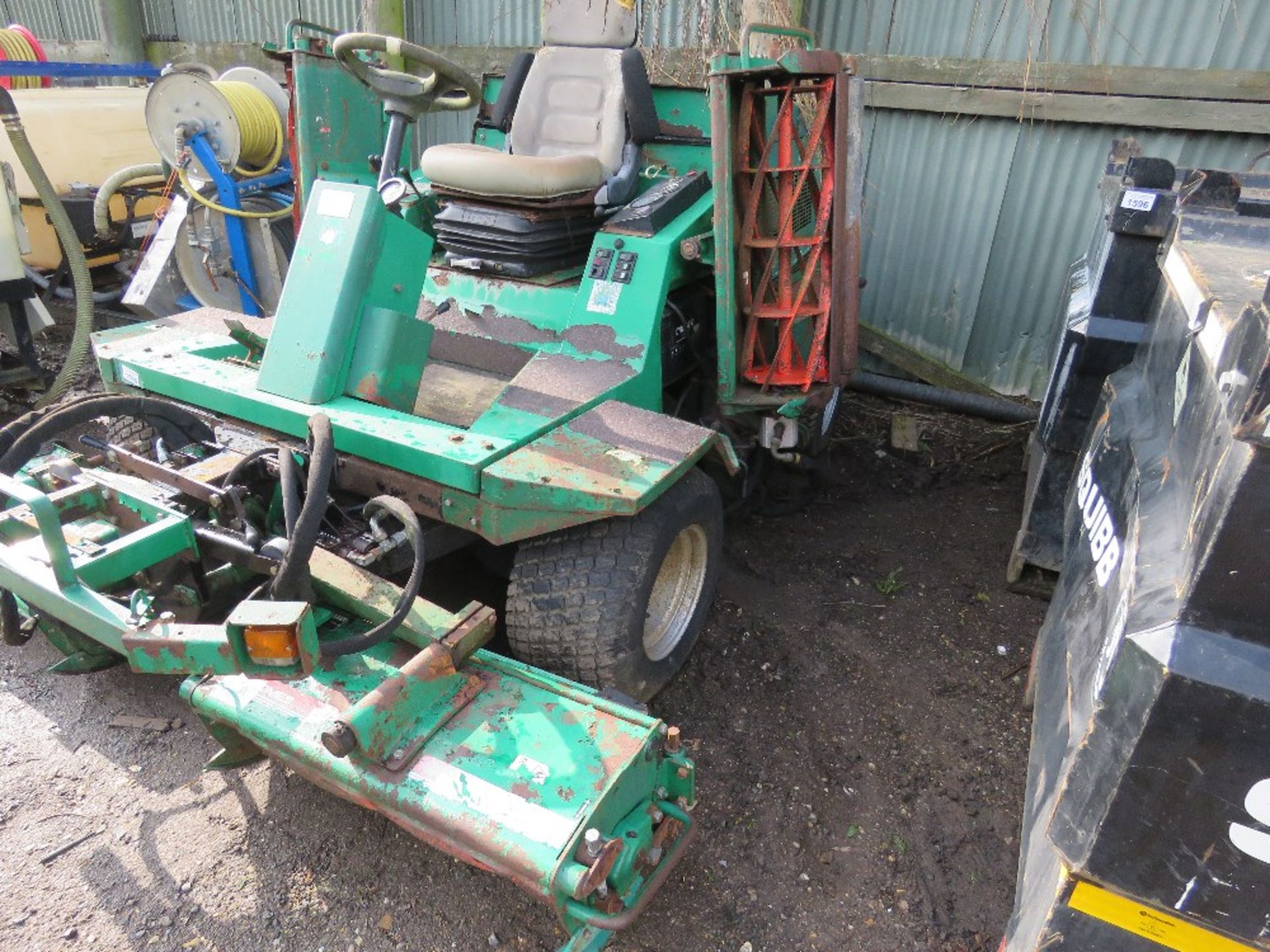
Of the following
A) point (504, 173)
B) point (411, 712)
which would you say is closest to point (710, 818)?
point (411, 712)

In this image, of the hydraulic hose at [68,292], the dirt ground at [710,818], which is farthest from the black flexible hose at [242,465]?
the hydraulic hose at [68,292]

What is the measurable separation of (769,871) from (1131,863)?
1.11m

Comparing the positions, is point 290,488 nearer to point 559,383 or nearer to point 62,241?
point 559,383

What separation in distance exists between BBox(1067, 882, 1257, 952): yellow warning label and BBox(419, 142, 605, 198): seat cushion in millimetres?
2499

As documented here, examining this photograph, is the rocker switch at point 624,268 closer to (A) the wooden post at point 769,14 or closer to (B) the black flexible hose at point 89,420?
(B) the black flexible hose at point 89,420

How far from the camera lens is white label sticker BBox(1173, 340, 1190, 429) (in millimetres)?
1424

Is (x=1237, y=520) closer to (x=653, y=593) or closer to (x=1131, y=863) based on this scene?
(x=1131, y=863)

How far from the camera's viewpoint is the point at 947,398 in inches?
181

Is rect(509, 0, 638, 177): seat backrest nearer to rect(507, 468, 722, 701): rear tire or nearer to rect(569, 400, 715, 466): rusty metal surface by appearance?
rect(569, 400, 715, 466): rusty metal surface

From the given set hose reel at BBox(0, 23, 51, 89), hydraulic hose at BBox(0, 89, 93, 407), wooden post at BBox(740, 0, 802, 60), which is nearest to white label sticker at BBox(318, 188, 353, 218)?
hydraulic hose at BBox(0, 89, 93, 407)

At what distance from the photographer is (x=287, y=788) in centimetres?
223

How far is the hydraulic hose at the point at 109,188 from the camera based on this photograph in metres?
5.09

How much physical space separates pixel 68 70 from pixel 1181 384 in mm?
6440

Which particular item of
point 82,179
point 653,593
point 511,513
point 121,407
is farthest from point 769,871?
point 82,179
